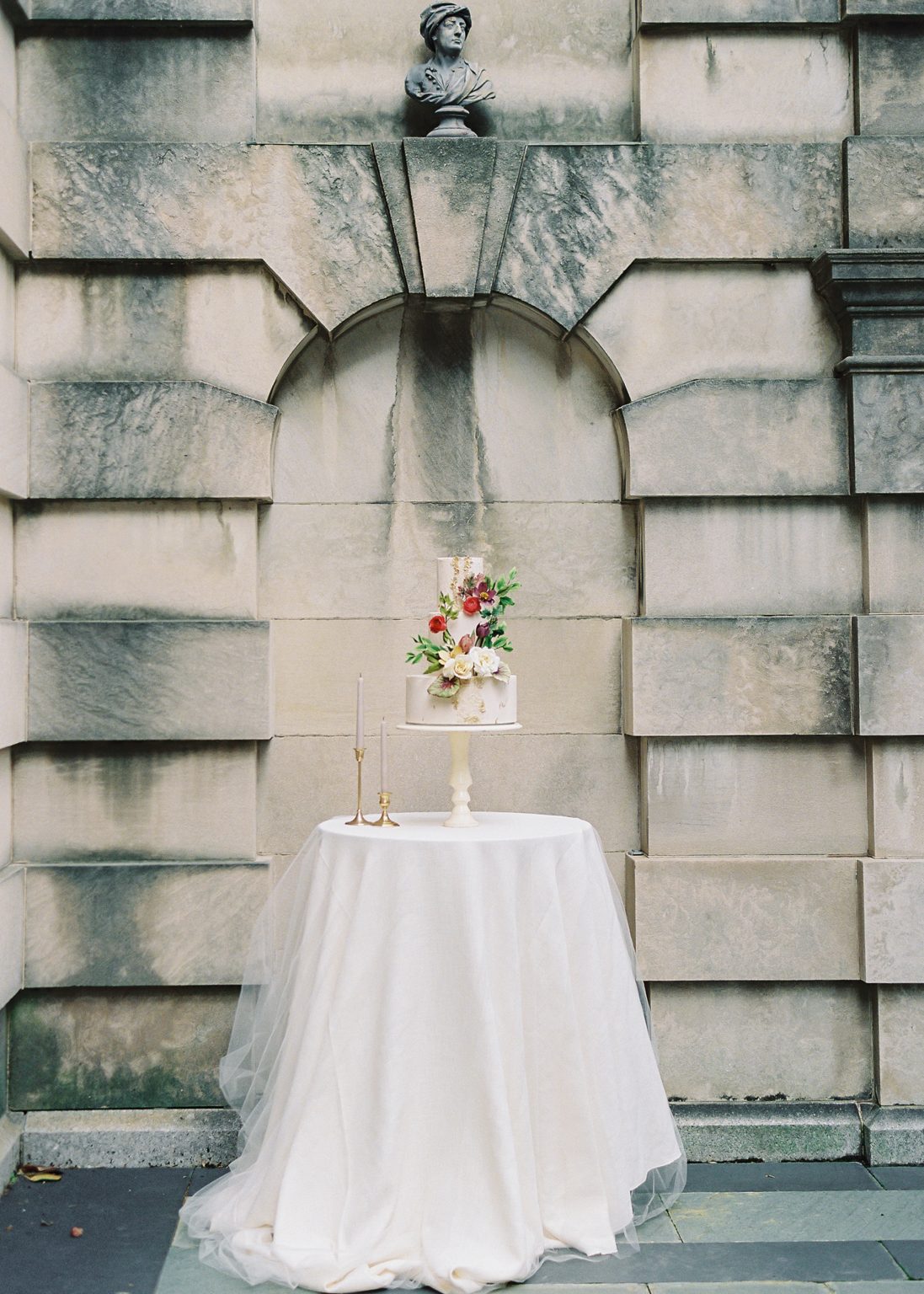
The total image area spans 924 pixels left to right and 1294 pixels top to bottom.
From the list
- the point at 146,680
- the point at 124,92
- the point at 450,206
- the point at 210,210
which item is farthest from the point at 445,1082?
the point at 124,92

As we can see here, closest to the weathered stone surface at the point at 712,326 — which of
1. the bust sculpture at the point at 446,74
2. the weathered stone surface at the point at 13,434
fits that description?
the bust sculpture at the point at 446,74

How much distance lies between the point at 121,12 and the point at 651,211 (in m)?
2.11

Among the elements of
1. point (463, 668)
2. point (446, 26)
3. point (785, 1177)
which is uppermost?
Answer: point (446, 26)

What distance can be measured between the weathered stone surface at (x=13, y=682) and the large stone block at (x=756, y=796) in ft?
7.54

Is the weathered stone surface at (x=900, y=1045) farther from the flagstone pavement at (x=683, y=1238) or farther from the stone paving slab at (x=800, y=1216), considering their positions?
the stone paving slab at (x=800, y=1216)

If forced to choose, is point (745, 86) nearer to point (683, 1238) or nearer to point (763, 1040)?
point (763, 1040)

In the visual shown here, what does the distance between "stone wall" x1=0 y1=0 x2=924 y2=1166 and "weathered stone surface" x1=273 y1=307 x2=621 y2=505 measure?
2cm

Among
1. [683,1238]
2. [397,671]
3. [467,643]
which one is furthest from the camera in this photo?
[397,671]

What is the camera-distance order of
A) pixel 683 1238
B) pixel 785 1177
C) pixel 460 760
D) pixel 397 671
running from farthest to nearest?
1. pixel 397 671
2. pixel 785 1177
3. pixel 460 760
4. pixel 683 1238

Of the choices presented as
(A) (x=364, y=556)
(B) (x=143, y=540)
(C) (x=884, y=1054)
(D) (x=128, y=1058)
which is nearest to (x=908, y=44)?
(A) (x=364, y=556)

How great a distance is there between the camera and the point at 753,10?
4320mm

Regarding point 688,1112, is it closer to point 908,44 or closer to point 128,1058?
point 128,1058

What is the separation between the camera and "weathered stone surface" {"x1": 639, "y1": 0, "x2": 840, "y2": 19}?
170 inches

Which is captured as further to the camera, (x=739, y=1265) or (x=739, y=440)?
(x=739, y=440)
